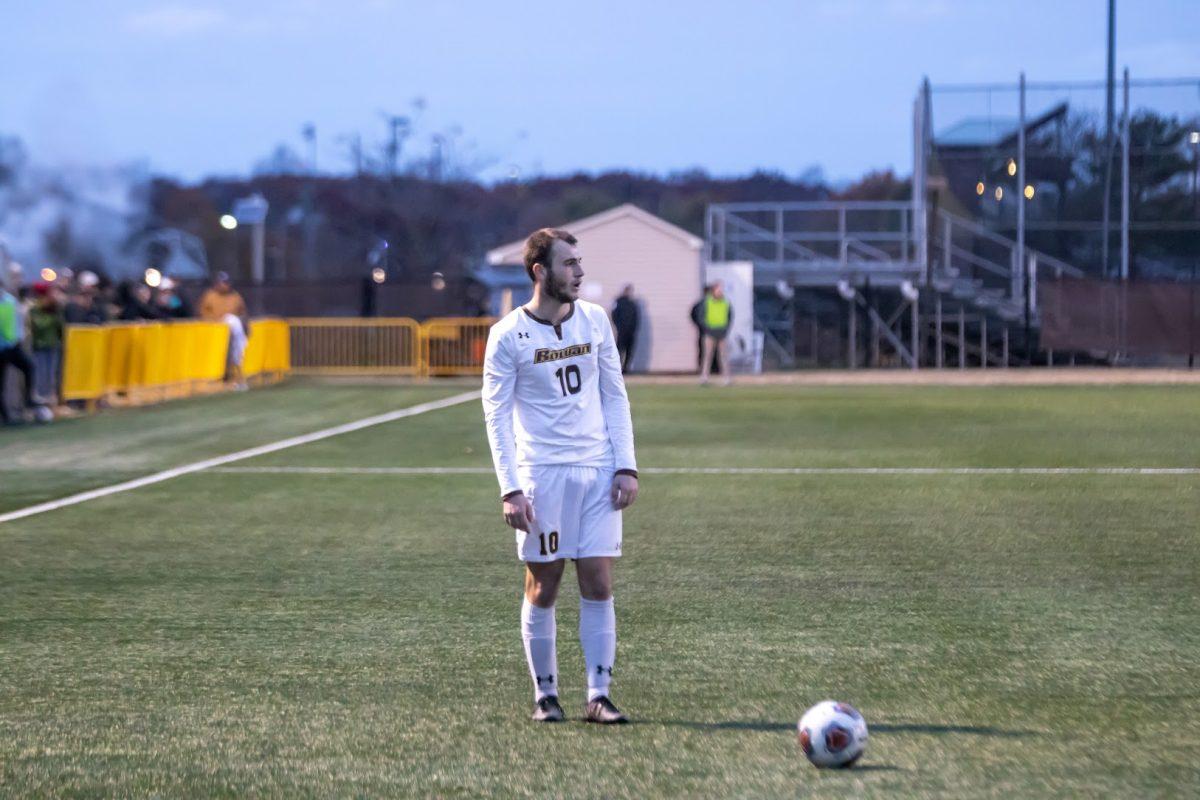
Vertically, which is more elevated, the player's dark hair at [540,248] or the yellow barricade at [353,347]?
the player's dark hair at [540,248]

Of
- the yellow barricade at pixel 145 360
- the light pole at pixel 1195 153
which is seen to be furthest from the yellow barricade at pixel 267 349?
the light pole at pixel 1195 153

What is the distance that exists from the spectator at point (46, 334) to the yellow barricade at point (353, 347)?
10.6 meters

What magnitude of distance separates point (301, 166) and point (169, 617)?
66.0 metres

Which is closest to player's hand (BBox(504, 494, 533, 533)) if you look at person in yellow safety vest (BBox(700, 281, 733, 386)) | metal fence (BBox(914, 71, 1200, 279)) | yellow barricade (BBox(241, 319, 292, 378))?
person in yellow safety vest (BBox(700, 281, 733, 386))

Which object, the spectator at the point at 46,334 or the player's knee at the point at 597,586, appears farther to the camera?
the spectator at the point at 46,334

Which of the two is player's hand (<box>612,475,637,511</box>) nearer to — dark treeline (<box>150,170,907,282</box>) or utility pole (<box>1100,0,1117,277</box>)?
utility pole (<box>1100,0,1117,277</box>)

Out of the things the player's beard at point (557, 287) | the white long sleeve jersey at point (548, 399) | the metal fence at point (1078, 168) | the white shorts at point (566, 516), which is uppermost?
the metal fence at point (1078, 168)

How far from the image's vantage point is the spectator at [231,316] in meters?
27.3

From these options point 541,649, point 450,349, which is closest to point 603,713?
point 541,649

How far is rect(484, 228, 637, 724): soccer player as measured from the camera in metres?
5.95

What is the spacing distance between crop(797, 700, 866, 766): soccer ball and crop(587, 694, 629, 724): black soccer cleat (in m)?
0.85

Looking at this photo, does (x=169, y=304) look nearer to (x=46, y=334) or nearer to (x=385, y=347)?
(x=46, y=334)

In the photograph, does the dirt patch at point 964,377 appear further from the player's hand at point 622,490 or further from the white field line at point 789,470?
the player's hand at point 622,490

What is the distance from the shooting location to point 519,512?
5859mm
